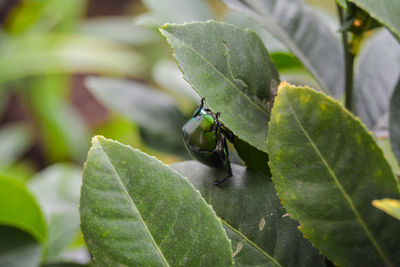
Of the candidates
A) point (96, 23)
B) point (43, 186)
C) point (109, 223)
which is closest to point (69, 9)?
point (96, 23)

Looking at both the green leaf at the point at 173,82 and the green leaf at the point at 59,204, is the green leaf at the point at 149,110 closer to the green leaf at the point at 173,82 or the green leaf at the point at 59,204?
the green leaf at the point at 173,82

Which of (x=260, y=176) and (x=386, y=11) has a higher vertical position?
(x=386, y=11)

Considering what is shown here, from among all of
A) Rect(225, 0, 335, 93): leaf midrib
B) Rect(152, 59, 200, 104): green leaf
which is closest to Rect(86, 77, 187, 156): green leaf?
Rect(152, 59, 200, 104): green leaf

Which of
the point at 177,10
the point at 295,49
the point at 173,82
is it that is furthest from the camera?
the point at 173,82

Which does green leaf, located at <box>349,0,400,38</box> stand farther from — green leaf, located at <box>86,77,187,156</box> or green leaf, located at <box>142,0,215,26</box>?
green leaf, located at <box>86,77,187,156</box>

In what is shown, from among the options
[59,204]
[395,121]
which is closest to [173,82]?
[59,204]

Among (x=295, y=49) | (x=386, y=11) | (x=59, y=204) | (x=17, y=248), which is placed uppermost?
(x=386, y=11)

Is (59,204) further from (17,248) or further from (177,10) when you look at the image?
(177,10)
